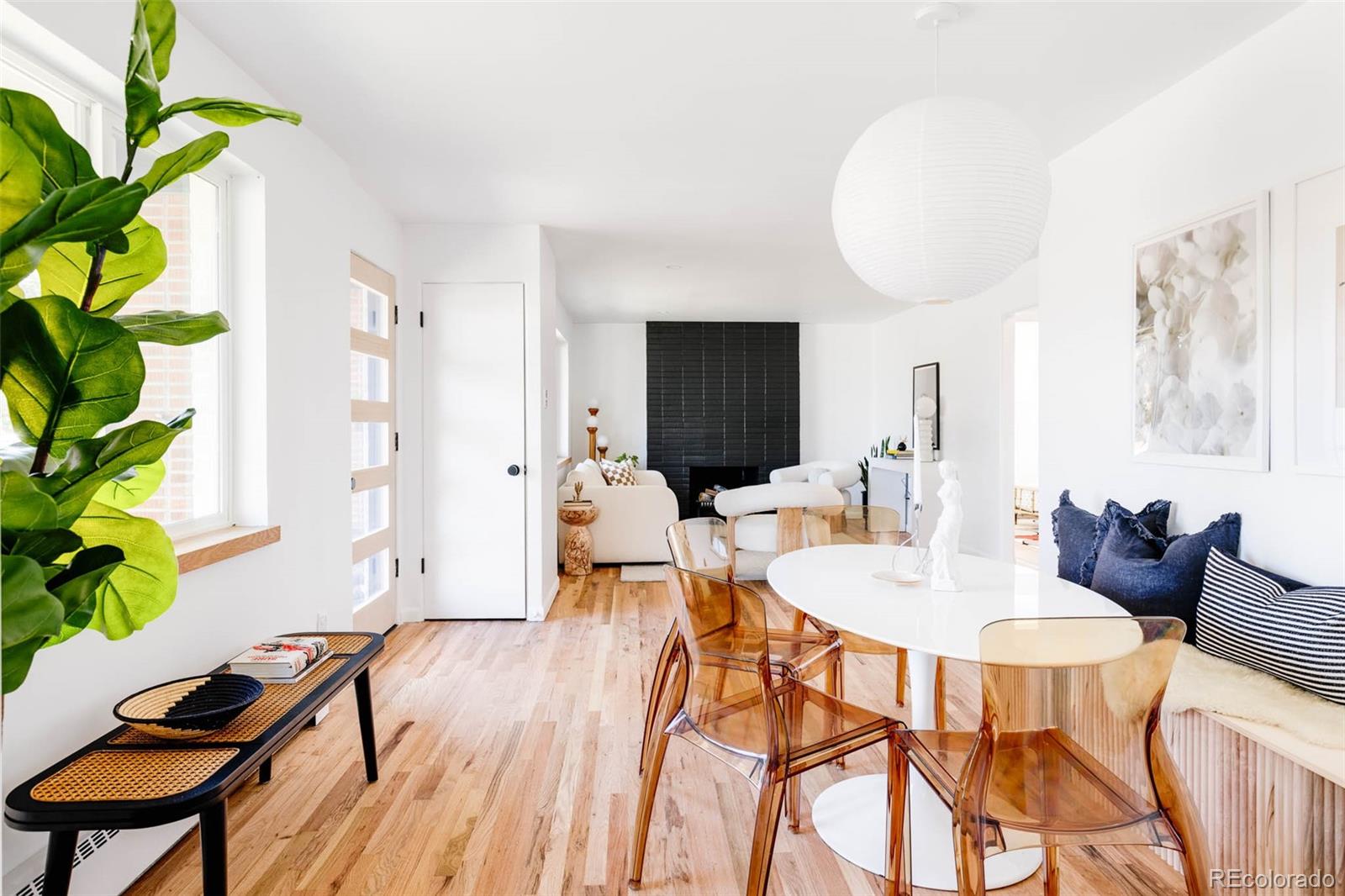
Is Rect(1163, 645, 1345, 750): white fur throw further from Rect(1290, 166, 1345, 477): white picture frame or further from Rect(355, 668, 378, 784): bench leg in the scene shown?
Rect(355, 668, 378, 784): bench leg

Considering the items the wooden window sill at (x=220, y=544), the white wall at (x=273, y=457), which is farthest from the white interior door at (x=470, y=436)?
the wooden window sill at (x=220, y=544)

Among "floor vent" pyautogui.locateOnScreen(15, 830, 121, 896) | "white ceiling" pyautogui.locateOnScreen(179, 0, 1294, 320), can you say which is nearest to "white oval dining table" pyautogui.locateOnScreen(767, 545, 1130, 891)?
"white ceiling" pyautogui.locateOnScreen(179, 0, 1294, 320)

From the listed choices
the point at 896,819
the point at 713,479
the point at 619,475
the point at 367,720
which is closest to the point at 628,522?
the point at 619,475

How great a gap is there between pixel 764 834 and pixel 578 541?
4079 millimetres

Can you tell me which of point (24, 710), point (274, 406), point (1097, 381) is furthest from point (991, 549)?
point (24, 710)

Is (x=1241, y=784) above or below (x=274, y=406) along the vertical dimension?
below

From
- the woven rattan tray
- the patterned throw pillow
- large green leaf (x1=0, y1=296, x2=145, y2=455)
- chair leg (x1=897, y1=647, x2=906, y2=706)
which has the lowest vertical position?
chair leg (x1=897, y1=647, x2=906, y2=706)

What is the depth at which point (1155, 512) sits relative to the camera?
251cm

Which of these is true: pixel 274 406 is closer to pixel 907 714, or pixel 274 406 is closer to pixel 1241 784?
pixel 907 714

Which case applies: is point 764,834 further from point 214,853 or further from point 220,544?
point 220,544

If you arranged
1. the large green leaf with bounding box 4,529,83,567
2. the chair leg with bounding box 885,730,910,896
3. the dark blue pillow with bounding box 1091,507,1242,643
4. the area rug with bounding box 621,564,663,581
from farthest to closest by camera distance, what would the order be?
the area rug with bounding box 621,564,663,581 < the dark blue pillow with bounding box 1091,507,1242,643 < the chair leg with bounding box 885,730,910,896 < the large green leaf with bounding box 4,529,83,567

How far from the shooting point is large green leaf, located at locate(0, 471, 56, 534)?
723 mm

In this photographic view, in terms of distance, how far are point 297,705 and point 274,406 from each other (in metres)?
1.21

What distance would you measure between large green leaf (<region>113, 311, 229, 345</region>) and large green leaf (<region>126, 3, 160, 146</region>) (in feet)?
0.72
